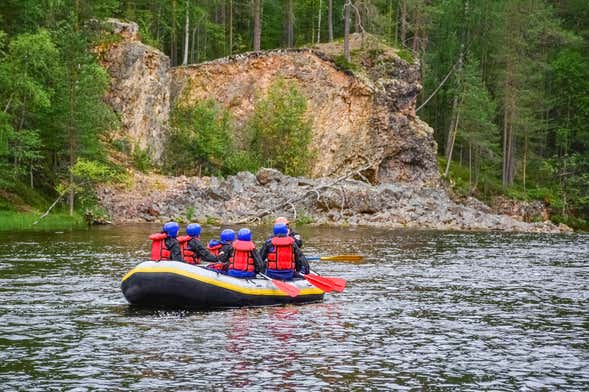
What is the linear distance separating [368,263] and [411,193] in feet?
76.7

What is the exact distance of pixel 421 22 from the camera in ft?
224

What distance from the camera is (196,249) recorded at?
66.5 ft

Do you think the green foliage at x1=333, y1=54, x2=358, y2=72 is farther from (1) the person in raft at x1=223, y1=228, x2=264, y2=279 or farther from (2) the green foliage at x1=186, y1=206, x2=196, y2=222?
(1) the person in raft at x1=223, y1=228, x2=264, y2=279

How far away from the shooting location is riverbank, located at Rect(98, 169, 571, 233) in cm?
4406

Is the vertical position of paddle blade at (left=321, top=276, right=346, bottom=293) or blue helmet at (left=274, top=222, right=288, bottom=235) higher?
blue helmet at (left=274, top=222, right=288, bottom=235)

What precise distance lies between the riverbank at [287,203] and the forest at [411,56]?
2.41 metres

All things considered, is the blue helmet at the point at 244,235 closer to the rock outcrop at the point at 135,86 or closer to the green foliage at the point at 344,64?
the rock outcrop at the point at 135,86

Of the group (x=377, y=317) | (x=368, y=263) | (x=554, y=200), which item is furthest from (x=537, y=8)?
(x=377, y=317)

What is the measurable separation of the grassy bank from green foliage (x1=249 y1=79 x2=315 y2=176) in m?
18.0

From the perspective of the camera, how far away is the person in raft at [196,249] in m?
20.2

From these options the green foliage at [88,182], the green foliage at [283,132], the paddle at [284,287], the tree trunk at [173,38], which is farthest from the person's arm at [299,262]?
the tree trunk at [173,38]

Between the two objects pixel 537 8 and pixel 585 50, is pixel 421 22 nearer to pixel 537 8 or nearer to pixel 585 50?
pixel 537 8

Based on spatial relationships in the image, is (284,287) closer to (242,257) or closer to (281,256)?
(281,256)

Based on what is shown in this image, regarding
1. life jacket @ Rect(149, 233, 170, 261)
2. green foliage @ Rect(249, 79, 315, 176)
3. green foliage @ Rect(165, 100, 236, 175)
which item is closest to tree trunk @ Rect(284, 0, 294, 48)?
green foliage @ Rect(249, 79, 315, 176)
